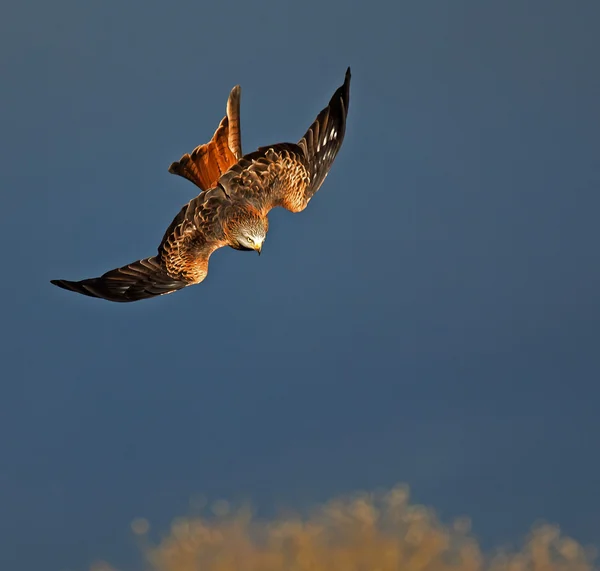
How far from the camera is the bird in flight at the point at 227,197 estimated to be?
21500 mm

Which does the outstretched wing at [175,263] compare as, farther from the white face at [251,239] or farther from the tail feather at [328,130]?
the tail feather at [328,130]

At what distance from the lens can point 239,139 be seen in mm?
22219

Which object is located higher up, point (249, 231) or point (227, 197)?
point (227, 197)

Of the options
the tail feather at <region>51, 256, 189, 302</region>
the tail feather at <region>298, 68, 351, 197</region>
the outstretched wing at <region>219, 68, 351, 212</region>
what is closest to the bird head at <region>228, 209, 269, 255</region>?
the outstretched wing at <region>219, 68, 351, 212</region>

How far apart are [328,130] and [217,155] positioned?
258 centimetres

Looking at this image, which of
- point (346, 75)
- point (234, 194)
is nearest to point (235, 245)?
point (234, 194)

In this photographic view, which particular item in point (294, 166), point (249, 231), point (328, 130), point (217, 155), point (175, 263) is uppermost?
point (217, 155)

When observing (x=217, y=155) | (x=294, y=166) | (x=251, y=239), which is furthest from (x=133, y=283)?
(x=294, y=166)

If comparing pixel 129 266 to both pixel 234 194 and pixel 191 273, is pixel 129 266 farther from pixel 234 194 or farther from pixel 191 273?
pixel 234 194

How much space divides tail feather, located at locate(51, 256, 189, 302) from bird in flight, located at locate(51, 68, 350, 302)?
0.02m

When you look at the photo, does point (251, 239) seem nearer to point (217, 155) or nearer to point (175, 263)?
point (175, 263)

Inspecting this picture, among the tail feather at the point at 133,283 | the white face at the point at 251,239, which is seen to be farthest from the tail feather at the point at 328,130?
the tail feather at the point at 133,283

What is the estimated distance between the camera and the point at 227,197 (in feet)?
70.3

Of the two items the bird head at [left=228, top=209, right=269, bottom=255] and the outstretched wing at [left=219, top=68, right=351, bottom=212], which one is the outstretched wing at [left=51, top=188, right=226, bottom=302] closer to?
the bird head at [left=228, top=209, right=269, bottom=255]
